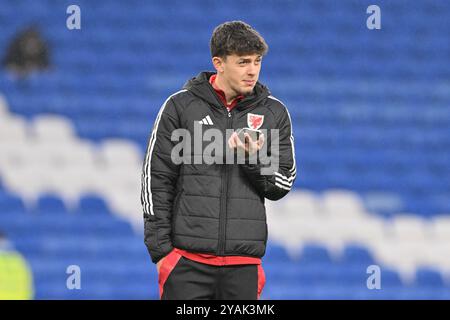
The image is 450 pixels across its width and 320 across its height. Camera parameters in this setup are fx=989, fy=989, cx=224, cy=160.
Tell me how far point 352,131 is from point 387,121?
252 mm

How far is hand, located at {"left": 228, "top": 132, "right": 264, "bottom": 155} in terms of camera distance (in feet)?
12.9

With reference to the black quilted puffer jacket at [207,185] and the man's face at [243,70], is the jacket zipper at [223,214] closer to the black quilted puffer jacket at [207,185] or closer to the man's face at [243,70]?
the black quilted puffer jacket at [207,185]

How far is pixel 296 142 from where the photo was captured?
267 inches

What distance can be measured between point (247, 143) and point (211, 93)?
37cm

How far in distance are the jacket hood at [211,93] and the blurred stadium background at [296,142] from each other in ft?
8.27

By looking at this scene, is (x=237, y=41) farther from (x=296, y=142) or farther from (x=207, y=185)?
(x=296, y=142)

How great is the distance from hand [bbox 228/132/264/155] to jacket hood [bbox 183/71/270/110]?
271mm

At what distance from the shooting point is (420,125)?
6.84m

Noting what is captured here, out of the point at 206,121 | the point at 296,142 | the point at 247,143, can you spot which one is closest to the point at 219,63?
the point at 206,121

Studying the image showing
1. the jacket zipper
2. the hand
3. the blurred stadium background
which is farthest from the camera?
the blurred stadium background

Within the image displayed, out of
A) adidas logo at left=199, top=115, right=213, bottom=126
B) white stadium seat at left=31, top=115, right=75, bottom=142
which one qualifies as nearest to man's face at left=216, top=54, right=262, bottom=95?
adidas logo at left=199, top=115, right=213, bottom=126

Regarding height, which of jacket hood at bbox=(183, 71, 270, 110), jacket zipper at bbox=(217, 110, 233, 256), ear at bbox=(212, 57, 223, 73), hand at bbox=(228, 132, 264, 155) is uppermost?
ear at bbox=(212, 57, 223, 73)

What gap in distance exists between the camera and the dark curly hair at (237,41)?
4137 millimetres

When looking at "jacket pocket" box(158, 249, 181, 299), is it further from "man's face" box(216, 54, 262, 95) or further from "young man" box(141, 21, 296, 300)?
"man's face" box(216, 54, 262, 95)
